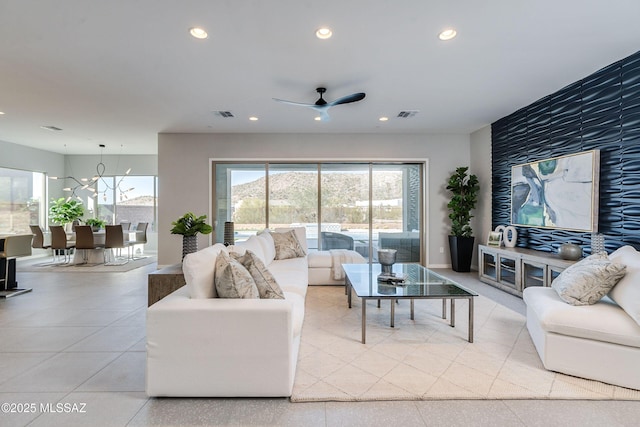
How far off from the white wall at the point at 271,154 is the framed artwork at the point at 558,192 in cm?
153

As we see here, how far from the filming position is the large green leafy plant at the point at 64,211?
8.08 meters

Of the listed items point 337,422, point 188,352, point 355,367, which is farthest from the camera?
point 355,367

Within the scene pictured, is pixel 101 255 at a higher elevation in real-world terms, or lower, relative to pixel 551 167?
lower

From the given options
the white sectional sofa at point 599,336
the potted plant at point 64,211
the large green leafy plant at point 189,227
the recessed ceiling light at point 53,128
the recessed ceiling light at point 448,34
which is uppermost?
the recessed ceiling light at point 53,128

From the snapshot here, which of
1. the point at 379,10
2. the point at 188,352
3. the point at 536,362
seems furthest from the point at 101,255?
the point at 536,362

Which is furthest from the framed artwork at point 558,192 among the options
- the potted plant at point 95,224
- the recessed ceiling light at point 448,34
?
the potted plant at point 95,224

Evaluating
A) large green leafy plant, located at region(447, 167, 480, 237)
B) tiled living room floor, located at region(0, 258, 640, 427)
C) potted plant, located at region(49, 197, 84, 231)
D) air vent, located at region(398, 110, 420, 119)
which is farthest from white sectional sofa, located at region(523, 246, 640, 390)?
potted plant, located at region(49, 197, 84, 231)

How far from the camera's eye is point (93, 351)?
2.62 meters

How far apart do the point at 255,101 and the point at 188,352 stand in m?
3.58

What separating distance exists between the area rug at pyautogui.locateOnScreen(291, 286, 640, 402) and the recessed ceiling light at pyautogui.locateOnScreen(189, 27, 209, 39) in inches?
115

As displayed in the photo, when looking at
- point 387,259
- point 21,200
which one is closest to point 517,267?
point 387,259

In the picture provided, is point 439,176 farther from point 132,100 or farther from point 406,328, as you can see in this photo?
point 132,100

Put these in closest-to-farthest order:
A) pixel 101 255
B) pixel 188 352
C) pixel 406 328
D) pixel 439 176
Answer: pixel 188 352, pixel 406 328, pixel 439 176, pixel 101 255

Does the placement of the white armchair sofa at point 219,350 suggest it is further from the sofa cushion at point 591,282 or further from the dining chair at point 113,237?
the dining chair at point 113,237
